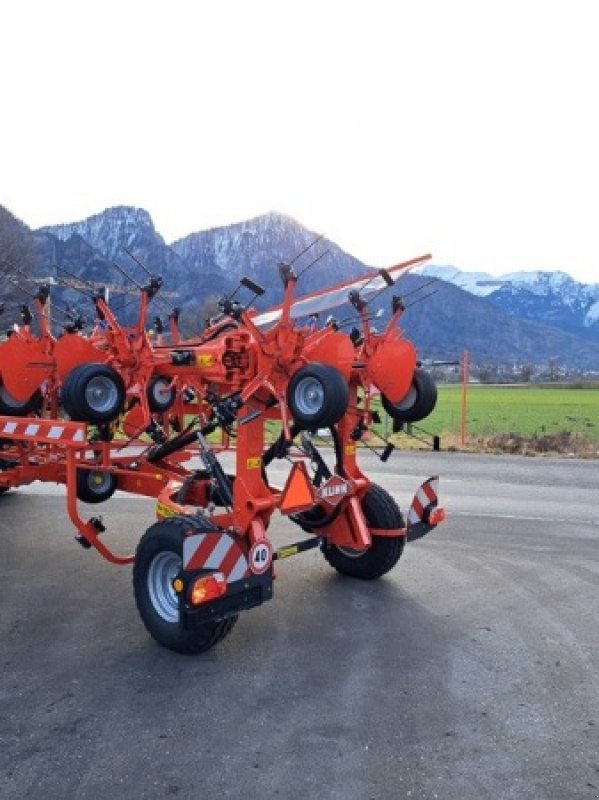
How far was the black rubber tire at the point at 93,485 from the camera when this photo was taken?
706 cm

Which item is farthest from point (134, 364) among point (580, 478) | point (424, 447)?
point (424, 447)

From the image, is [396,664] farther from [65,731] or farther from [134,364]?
[134,364]

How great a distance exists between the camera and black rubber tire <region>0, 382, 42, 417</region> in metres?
7.52

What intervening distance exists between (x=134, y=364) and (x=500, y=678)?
399 cm

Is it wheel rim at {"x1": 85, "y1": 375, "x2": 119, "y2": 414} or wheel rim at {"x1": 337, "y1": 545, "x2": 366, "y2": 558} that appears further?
wheel rim at {"x1": 337, "y1": 545, "x2": 366, "y2": 558}

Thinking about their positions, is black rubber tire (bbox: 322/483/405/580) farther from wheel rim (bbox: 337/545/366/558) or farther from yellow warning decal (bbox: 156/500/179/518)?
yellow warning decal (bbox: 156/500/179/518)

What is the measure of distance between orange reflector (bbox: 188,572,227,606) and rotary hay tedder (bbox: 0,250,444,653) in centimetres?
1

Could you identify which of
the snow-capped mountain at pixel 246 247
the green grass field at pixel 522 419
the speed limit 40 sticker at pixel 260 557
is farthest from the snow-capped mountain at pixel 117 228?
the speed limit 40 sticker at pixel 260 557

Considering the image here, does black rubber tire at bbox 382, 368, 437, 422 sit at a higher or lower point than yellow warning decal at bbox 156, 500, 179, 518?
higher

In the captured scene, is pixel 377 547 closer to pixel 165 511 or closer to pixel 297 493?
pixel 297 493

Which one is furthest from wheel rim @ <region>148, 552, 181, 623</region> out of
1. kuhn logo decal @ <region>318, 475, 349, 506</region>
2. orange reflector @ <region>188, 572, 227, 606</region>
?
kuhn logo decal @ <region>318, 475, 349, 506</region>

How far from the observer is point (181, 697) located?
419cm

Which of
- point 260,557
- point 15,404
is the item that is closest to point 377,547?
point 260,557

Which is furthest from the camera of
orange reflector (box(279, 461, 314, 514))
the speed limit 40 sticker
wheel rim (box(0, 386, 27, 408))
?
wheel rim (box(0, 386, 27, 408))
